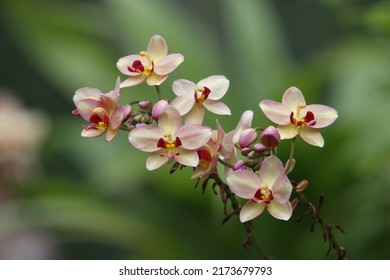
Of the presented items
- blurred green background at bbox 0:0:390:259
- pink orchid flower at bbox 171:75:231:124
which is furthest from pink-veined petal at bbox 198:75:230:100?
blurred green background at bbox 0:0:390:259

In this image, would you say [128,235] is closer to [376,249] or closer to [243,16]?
[376,249]

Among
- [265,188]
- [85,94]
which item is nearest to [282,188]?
[265,188]

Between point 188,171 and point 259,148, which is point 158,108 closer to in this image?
point 259,148

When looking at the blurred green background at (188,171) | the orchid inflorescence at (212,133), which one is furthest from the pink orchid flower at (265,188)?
the blurred green background at (188,171)

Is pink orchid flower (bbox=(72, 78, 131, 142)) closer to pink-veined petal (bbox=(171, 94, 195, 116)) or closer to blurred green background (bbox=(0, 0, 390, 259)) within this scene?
pink-veined petal (bbox=(171, 94, 195, 116))

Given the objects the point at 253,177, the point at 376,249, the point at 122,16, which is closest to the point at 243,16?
the point at 122,16

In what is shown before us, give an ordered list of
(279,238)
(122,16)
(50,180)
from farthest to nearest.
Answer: (122,16)
(50,180)
(279,238)

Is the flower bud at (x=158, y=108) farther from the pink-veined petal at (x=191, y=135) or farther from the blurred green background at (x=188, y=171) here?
the blurred green background at (x=188, y=171)
